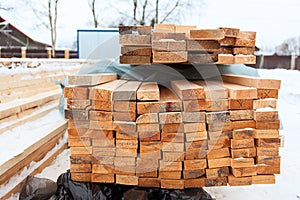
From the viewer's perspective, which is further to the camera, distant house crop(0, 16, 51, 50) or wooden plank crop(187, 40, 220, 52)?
distant house crop(0, 16, 51, 50)

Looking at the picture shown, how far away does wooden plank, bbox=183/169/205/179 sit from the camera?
227 centimetres

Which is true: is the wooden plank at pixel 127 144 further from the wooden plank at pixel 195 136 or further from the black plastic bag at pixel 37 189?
the black plastic bag at pixel 37 189

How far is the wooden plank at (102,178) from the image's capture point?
231cm

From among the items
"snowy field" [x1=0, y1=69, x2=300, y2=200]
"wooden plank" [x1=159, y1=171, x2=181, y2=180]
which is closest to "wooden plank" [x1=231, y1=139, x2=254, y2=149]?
"wooden plank" [x1=159, y1=171, x2=181, y2=180]

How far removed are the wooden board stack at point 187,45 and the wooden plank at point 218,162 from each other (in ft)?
2.65

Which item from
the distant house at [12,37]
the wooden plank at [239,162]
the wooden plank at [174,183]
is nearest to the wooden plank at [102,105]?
the wooden plank at [174,183]

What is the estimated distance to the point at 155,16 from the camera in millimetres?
19688

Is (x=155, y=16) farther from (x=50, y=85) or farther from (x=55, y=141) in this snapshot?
(x=55, y=141)

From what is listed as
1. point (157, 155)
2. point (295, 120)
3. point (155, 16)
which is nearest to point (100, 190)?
point (157, 155)

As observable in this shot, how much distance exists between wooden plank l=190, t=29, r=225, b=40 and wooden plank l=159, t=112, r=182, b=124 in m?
0.63

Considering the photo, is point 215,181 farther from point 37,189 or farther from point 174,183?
point 37,189

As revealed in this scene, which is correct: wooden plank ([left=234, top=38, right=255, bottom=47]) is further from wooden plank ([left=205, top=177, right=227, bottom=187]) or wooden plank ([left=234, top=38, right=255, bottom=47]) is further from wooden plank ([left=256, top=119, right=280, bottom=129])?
wooden plank ([left=205, top=177, right=227, bottom=187])

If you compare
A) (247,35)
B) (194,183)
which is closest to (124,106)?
(194,183)

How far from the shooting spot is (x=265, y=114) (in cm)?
226
